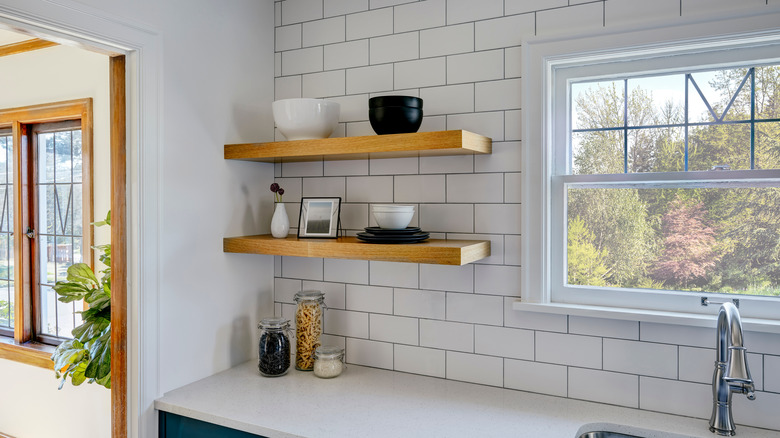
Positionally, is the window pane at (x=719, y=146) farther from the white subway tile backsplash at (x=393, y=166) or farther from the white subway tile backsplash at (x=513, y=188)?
the white subway tile backsplash at (x=393, y=166)

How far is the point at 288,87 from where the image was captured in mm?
2350

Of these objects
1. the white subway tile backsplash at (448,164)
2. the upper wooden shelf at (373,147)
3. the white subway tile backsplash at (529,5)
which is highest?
the white subway tile backsplash at (529,5)

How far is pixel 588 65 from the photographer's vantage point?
71.5 inches

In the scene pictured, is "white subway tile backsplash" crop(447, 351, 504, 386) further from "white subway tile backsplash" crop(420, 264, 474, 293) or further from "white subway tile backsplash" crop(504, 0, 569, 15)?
"white subway tile backsplash" crop(504, 0, 569, 15)

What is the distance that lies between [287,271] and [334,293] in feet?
0.84

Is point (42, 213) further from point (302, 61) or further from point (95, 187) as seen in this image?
point (302, 61)

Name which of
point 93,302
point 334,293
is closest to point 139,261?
point 93,302

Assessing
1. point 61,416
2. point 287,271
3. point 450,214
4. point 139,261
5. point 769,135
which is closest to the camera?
point 769,135

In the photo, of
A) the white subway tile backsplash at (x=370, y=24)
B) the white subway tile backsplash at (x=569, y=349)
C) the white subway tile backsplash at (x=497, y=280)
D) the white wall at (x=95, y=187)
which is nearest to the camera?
the white subway tile backsplash at (x=569, y=349)

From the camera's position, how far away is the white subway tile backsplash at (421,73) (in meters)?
2.01

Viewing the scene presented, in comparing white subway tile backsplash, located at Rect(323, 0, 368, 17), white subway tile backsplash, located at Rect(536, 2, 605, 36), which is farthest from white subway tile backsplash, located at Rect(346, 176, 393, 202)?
white subway tile backsplash, located at Rect(536, 2, 605, 36)

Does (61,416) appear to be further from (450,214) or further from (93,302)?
(450,214)

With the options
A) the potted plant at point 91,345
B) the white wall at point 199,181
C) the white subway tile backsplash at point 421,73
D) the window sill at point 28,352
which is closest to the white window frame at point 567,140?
the white subway tile backsplash at point 421,73

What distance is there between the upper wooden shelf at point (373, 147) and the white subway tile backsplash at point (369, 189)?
0.09 m
